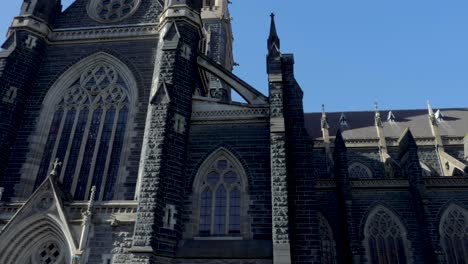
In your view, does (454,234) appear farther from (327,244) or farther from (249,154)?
(249,154)

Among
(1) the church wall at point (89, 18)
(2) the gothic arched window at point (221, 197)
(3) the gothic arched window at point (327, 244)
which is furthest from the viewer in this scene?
(3) the gothic arched window at point (327, 244)

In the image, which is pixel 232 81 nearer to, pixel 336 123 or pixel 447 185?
pixel 447 185

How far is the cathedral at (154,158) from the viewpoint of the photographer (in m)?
11.5

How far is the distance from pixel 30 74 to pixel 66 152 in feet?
12.4

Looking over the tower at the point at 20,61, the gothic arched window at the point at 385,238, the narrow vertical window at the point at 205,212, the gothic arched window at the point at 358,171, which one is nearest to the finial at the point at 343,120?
the gothic arched window at the point at 358,171

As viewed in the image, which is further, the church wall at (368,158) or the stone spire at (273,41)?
the church wall at (368,158)

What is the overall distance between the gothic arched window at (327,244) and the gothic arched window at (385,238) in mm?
1923

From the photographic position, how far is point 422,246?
19.4 meters

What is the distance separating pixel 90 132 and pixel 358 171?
1952 centimetres

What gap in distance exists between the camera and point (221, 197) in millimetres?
12836

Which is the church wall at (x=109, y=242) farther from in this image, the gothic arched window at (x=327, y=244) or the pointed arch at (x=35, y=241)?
the gothic arched window at (x=327, y=244)

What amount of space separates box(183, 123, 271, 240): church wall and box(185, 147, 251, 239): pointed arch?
0.57 ft

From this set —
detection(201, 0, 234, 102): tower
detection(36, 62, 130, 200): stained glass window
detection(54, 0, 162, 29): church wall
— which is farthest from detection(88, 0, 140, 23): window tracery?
detection(201, 0, 234, 102): tower

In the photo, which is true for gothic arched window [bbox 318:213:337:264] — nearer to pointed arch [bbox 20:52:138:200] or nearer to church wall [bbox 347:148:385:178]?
church wall [bbox 347:148:385:178]
